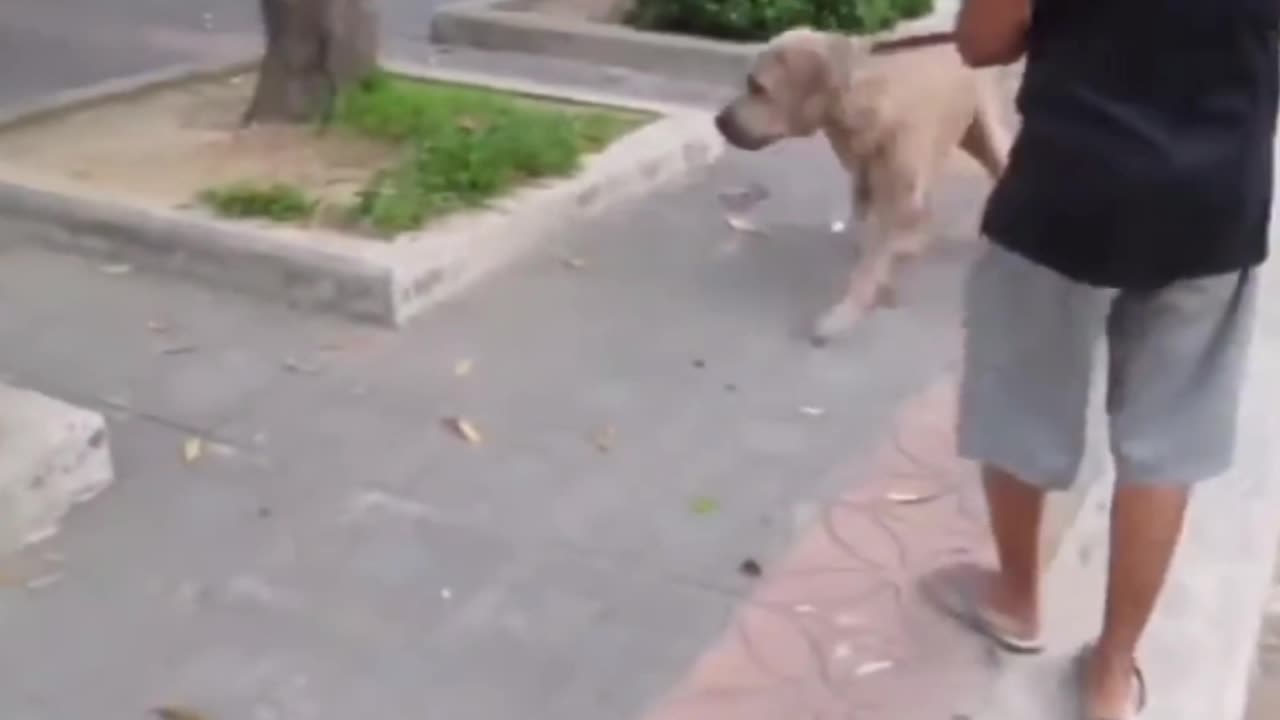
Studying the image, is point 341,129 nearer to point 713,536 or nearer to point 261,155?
point 261,155

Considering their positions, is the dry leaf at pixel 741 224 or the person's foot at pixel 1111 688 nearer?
the person's foot at pixel 1111 688

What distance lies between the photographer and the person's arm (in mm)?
2797

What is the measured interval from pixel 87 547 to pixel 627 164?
2.79 metres

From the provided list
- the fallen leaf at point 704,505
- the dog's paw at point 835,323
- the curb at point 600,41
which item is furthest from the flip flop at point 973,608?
the curb at point 600,41

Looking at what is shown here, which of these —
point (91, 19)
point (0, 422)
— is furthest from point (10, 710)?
point (91, 19)

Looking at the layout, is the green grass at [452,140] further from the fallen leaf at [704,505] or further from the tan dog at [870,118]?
the fallen leaf at [704,505]

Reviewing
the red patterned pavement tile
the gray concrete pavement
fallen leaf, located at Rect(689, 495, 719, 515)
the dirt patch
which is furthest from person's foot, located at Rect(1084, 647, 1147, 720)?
the dirt patch

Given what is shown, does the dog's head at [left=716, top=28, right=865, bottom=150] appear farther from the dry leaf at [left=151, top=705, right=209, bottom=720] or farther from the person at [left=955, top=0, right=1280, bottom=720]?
the dry leaf at [left=151, top=705, right=209, bottom=720]

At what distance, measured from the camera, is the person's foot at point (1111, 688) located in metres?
3.15

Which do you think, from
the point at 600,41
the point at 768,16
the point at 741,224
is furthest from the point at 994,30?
the point at 600,41

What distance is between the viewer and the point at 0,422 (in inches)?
149

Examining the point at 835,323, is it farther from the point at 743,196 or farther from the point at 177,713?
the point at 177,713

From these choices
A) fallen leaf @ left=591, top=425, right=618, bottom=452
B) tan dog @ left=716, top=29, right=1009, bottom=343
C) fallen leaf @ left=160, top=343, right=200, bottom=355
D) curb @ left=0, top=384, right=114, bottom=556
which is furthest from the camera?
tan dog @ left=716, top=29, right=1009, bottom=343

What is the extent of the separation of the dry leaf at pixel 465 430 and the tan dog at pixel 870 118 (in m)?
1.08
